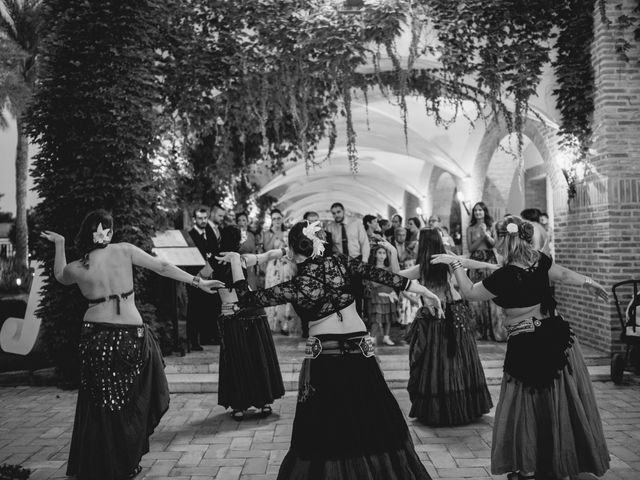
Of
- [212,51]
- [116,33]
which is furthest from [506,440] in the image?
[212,51]

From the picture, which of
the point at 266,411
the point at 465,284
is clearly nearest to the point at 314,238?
the point at 465,284

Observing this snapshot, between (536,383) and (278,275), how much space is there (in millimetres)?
5748

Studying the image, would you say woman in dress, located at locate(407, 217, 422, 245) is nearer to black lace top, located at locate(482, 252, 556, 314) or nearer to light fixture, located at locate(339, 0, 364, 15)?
light fixture, located at locate(339, 0, 364, 15)

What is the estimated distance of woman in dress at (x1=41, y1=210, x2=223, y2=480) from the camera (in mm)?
3764

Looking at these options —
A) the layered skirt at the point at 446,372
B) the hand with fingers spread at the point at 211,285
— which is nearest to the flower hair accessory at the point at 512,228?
the layered skirt at the point at 446,372

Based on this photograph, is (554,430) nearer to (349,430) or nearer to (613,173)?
(349,430)

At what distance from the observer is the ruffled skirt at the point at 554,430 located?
3492mm

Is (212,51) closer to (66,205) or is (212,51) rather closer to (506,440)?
(66,205)

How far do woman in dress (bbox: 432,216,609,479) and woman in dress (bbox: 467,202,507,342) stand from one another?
424 cm

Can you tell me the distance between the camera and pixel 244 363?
5.27 metres

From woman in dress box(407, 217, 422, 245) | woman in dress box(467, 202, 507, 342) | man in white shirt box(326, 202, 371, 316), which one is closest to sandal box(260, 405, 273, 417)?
man in white shirt box(326, 202, 371, 316)

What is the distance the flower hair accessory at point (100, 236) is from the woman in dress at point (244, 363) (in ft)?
5.06

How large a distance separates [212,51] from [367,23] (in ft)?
7.66

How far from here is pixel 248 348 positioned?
529 cm
